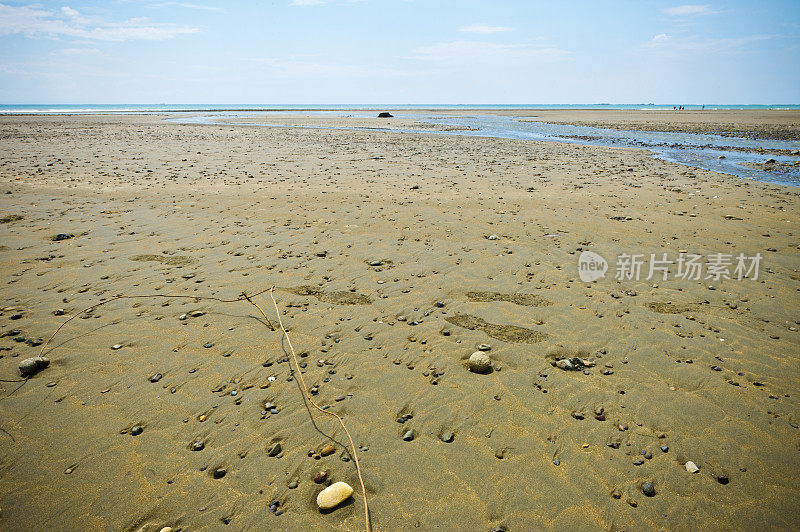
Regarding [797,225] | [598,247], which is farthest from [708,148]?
[598,247]

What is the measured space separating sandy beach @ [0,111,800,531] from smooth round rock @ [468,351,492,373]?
129 millimetres

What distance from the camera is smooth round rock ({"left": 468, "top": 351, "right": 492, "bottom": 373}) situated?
465 centimetres

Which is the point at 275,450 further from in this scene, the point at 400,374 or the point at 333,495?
the point at 400,374

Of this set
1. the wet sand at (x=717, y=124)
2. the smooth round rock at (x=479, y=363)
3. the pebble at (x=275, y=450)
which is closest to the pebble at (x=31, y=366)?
the pebble at (x=275, y=450)

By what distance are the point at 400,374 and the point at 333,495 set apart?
1.76 metres

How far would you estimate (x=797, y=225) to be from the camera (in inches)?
383

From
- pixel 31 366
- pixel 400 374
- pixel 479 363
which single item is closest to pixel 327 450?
pixel 400 374

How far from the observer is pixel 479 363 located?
4652 millimetres

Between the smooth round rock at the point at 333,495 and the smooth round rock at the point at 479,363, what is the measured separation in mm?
2120

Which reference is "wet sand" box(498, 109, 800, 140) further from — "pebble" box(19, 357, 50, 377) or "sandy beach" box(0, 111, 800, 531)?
"pebble" box(19, 357, 50, 377)

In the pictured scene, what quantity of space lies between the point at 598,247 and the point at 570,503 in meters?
6.67

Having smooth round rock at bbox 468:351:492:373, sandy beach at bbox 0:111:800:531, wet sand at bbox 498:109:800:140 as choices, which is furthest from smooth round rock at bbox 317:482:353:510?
wet sand at bbox 498:109:800:140

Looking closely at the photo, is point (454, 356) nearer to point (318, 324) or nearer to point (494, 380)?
point (494, 380)

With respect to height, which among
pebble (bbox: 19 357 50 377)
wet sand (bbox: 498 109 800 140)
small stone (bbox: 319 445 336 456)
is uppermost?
wet sand (bbox: 498 109 800 140)
